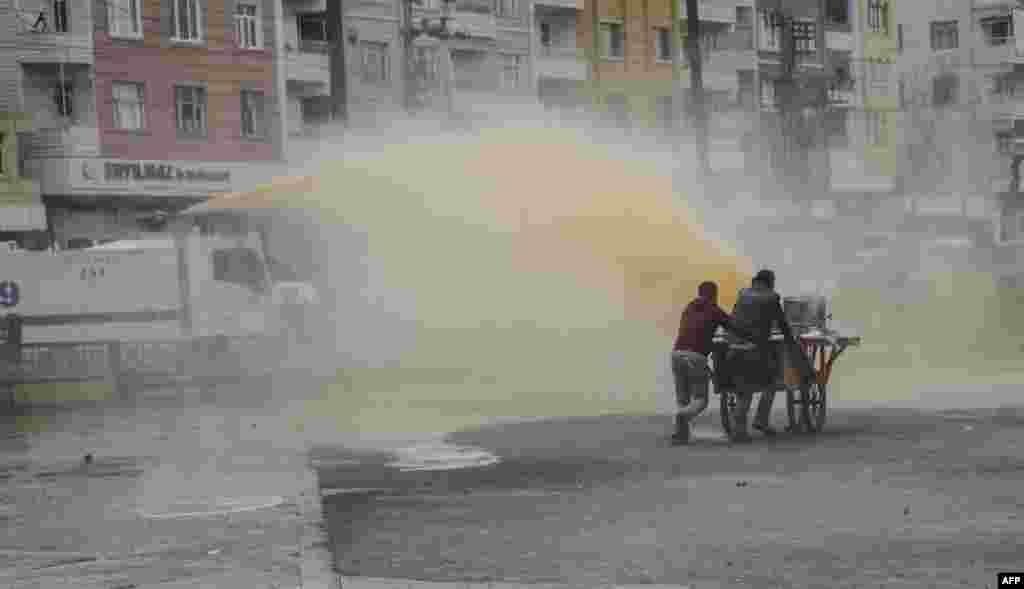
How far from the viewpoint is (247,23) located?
54.8 m

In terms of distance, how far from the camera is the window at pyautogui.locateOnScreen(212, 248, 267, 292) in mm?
33562

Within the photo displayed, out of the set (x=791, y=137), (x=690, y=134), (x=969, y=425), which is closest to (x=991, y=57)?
(x=791, y=137)

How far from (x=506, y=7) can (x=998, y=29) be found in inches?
1526

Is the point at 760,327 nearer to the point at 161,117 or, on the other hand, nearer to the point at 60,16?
the point at 60,16

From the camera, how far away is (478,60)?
2539 inches

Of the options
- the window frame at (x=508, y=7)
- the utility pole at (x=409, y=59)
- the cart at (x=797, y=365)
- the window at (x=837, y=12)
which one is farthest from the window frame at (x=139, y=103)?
the window at (x=837, y=12)

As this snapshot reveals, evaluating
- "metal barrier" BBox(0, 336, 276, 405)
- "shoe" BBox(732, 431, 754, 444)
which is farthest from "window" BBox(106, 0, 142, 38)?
"shoe" BBox(732, 431, 754, 444)

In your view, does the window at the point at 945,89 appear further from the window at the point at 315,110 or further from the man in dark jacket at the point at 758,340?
the man in dark jacket at the point at 758,340

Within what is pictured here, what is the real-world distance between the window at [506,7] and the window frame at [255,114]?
44.6 feet

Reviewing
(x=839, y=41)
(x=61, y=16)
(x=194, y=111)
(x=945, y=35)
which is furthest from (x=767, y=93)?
(x=61, y=16)

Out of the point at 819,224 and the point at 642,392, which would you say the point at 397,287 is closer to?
the point at 642,392

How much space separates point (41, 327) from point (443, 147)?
7.70 metres

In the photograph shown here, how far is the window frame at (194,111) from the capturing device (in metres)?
51.8

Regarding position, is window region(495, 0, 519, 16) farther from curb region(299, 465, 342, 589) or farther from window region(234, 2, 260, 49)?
curb region(299, 465, 342, 589)
